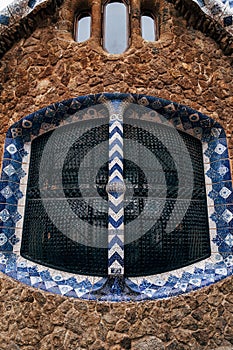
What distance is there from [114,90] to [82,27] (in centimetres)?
116

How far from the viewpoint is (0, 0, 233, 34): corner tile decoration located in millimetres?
4590

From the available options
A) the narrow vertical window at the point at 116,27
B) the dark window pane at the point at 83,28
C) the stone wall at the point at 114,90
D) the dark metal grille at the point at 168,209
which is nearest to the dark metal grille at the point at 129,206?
the dark metal grille at the point at 168,209

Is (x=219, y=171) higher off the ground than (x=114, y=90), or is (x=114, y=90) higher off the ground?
(x=114, y=90)

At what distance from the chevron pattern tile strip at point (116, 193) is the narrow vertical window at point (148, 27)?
1.12 m

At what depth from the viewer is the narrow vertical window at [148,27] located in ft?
15.4

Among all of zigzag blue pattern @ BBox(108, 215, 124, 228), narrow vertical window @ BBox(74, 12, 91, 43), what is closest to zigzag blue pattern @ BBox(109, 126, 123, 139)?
zigzag blue pattern @ BBox(108, 215, 124, 228)

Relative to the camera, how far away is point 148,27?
4785 mm

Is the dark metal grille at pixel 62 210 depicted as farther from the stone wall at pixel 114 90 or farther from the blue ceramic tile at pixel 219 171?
the blue ceramic tile at pixel 219 171

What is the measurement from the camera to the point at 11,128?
4305mm

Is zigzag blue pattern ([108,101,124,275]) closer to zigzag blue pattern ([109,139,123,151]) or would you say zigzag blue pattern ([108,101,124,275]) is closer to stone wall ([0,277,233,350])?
zigzag blue pattern ([109,139,123,151])

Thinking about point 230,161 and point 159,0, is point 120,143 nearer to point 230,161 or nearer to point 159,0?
point 230,161

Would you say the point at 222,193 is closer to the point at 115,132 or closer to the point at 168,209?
the point at 168,209

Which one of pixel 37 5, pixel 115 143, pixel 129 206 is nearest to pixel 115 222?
pixel 129 206

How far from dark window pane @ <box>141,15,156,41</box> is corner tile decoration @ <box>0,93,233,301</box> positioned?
971 millimetres
